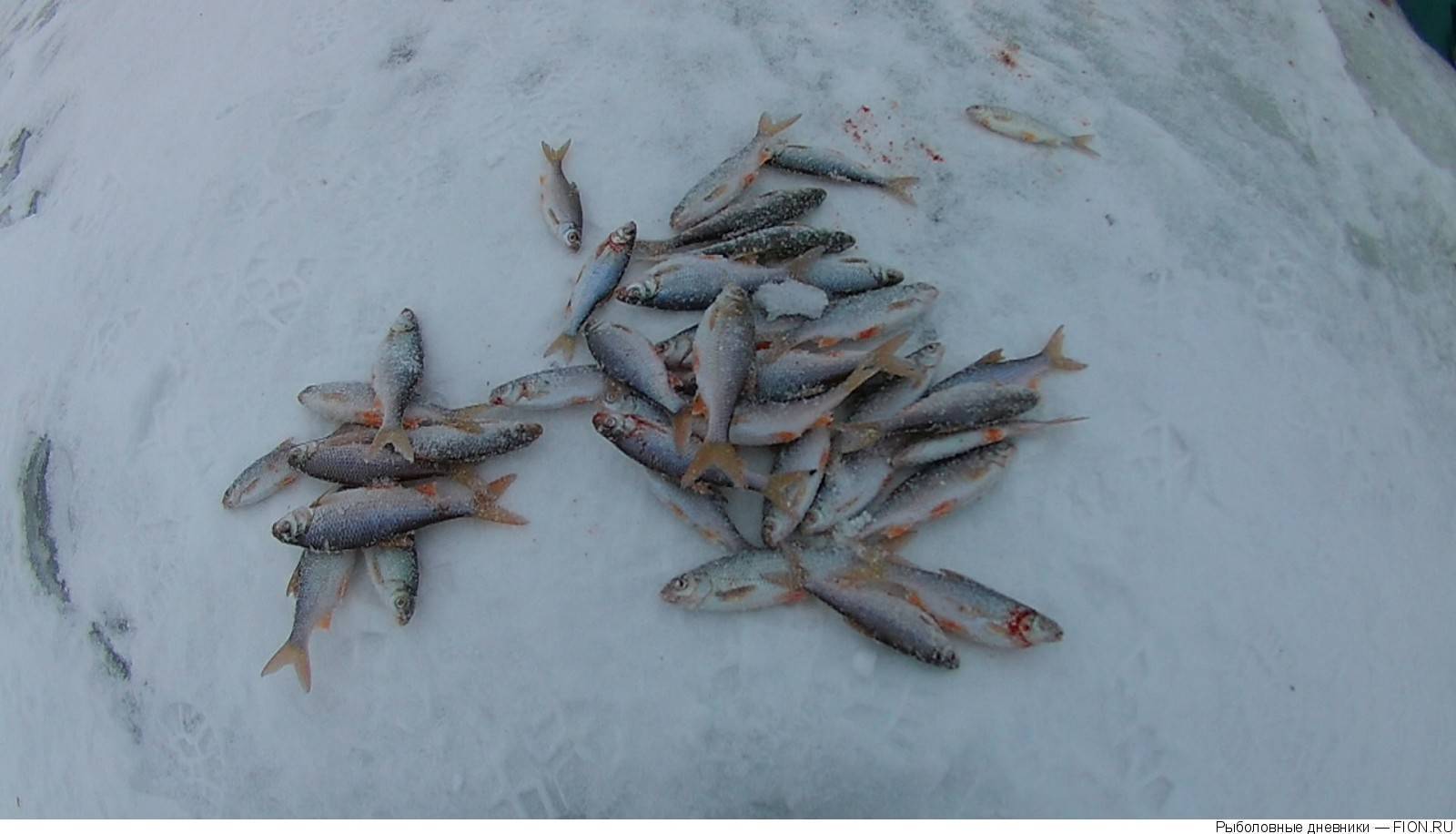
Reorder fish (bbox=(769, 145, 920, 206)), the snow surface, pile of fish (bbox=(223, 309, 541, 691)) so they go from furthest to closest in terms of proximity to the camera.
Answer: fish (bbox=(769, 145, 920, 206)) → pile of fish (bbox=(223, 309, 541, 691)) → the snow surface

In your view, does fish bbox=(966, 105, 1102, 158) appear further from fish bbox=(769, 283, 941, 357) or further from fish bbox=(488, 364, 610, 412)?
fish bbox=(488, 364, 610, 412)

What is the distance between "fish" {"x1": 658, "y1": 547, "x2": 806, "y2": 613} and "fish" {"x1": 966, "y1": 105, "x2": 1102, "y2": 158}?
58.0 inches

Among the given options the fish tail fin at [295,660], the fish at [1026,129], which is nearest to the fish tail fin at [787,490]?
the fish tail fin at [295,660]

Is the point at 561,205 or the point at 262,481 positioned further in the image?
the point at 561,205

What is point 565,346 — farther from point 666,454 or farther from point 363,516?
point 363,516

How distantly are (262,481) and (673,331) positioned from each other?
3.40 feet

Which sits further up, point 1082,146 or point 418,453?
point 1082,146

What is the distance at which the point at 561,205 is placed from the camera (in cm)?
251

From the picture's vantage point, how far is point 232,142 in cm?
280

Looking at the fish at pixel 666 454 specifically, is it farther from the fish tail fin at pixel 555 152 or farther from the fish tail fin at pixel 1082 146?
the fish tail fin at pixel 1082 146

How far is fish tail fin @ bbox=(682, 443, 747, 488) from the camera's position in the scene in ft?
6.48

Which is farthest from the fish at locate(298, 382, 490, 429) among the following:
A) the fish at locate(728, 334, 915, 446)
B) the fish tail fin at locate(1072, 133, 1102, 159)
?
the fish tail fin at locate(1072, 133, 1102, 159)

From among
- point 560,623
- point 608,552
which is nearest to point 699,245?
point 608,552

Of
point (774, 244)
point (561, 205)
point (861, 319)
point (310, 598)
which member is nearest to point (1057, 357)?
point (861, 319)
